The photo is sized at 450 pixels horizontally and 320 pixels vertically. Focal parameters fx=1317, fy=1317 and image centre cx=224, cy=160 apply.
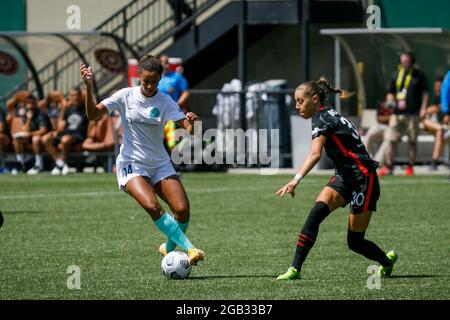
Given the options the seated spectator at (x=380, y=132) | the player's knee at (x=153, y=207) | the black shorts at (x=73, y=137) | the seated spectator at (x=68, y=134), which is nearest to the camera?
the player's knee at (x=153, y=207)

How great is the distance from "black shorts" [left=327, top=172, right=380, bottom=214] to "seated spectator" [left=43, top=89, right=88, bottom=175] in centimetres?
1531

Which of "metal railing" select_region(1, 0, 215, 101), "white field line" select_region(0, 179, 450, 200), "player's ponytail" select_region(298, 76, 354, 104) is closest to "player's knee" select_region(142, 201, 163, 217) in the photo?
Result: "player's ponytail" select_region(298, 76, 354, 104)

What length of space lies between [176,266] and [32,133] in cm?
1590

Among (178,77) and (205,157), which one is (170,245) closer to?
(178,77)

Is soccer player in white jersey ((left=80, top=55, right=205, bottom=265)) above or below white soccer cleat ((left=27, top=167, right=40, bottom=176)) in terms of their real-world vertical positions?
above

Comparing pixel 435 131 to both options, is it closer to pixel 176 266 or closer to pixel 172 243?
pixel 172 243

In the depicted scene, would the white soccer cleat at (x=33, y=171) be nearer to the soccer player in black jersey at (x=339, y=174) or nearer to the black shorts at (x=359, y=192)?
the soccer player in black jersey at (x=339, y=174)

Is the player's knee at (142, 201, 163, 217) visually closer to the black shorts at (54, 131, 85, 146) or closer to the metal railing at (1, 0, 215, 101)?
the black shorts at (54, 131, 85, 146)

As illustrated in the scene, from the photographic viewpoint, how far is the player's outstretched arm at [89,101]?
11.1 m

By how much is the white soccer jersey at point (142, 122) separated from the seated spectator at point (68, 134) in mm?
14105

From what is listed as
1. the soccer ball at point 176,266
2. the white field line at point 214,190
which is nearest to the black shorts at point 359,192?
the soccer ball at point 176,266

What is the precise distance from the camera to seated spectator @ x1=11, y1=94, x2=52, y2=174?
26.4 metres

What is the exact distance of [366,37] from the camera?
88.0 feet

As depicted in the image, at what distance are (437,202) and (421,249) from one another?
5.63m
